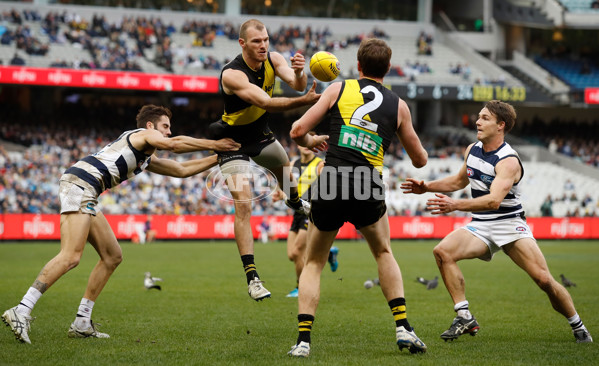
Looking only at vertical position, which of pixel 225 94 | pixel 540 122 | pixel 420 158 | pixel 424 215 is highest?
pixel 225 94

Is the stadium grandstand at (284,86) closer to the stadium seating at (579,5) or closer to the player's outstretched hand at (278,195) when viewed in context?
the stadium seating at (579,5)

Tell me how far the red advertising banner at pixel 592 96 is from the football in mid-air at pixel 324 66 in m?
37.3

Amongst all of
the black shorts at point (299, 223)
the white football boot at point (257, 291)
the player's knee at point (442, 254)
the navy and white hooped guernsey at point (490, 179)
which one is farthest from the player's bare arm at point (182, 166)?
the black shorts at point (299, 223)

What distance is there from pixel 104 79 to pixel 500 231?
95.6 ft

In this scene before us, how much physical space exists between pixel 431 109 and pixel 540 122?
7120 millimetres

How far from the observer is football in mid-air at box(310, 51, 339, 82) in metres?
7.45

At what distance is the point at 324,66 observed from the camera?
24.4 feet

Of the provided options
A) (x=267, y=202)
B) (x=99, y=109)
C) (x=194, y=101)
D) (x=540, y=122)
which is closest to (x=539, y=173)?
(x=540, y=122)

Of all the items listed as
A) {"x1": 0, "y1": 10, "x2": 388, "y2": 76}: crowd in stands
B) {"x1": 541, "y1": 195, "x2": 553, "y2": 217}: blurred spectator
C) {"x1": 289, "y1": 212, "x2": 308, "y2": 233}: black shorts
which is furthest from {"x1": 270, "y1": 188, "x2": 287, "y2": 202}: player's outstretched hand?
{"x1": 0, "y1": 10, "x2": 388, "y2": 76}: crowd in stands

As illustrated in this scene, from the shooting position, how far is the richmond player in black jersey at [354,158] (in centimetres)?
681

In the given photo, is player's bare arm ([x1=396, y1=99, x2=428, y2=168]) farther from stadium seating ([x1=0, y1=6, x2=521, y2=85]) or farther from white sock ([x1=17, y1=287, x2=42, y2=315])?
stadium seating ([x1=0, y1=6, x2=521, y2=85])

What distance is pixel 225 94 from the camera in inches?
316

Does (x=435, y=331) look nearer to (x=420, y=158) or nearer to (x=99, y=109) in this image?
(x=420, y=158)

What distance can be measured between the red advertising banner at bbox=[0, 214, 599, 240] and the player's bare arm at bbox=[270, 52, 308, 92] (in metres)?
21.1
